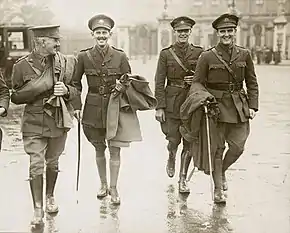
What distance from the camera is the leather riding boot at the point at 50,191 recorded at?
5.91 m

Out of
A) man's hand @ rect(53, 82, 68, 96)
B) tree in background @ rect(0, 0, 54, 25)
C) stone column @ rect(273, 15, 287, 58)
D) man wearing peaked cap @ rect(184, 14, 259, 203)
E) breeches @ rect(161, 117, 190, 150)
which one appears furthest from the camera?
stone column @ rect(273, 15, 287, 58)

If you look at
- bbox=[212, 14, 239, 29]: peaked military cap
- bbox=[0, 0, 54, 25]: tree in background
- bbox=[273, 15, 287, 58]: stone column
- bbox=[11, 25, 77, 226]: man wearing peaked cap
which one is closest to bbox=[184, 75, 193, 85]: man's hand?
bbox=[212, 14, 239, 29]: peaked military cap

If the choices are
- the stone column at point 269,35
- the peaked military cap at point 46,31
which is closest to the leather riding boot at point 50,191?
the peaked military cap at point 46,31

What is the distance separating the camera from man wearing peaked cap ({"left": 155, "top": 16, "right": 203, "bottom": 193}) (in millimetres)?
6680

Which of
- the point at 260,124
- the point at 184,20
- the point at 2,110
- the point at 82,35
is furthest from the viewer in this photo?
the point at 82,35

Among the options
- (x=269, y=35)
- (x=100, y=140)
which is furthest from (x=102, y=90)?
(x=269, y=35)

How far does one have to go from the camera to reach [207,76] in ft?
20.5

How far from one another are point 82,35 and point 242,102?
638 inches

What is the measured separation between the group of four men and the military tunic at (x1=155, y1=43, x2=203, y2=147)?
1 cm

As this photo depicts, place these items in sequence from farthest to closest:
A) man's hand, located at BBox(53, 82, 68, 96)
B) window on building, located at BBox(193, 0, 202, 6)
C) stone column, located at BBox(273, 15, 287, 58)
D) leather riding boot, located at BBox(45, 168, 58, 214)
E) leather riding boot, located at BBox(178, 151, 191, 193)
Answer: stone column, located at BBox(273, 15, 287, 58) < window on building, located at BBox(193, 0, 202, 6) < leather riding boot, located at BBox(178, 151, 191, 193) < leather riding boot, located at BBox(45, 168, 58, 214) < man's hand, located at BBox(53, 82, 68, 96)

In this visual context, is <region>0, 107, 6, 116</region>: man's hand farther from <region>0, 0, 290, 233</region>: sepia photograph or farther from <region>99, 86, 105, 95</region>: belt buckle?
<region>99, 86, 105, 95</region>: belt buckle

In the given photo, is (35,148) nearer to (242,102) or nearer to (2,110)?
(2,110)

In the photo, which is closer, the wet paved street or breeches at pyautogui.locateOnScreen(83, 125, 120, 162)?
the wet paved street

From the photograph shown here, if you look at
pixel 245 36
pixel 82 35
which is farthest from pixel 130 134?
pixel 245 36
